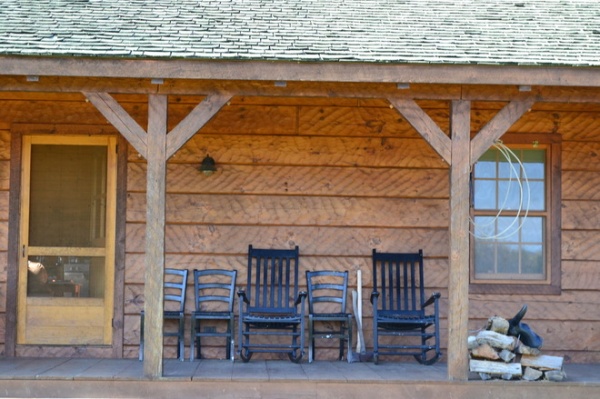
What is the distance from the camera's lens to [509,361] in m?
5.64

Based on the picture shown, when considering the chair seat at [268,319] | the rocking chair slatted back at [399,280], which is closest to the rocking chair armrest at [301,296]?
the chair seat at [268,319]

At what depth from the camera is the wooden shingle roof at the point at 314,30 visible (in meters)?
5.35

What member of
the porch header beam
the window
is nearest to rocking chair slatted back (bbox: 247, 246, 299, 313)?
the window

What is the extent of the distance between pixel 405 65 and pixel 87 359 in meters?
3.29

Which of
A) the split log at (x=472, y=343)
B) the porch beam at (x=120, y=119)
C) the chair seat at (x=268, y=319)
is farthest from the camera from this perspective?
the chair seat at (x=268, y=319)

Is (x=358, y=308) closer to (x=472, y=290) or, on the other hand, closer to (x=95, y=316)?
(x=472, y=290)

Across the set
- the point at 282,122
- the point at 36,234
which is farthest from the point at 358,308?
the point at 36,234

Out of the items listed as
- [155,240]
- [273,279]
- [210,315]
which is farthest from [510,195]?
[155,240]

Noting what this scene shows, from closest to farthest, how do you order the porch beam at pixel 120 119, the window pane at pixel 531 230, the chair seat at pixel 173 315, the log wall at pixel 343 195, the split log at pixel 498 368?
the porch beam at pixel 120 119, the split log at pixel 498 368, the chair seat at pixel 173 315, the log wall at pixel 343 195, the window pane at pixel 531 230

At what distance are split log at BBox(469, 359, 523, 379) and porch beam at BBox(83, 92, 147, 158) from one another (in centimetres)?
260

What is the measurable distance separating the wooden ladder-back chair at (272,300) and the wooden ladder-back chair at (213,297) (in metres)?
0.13

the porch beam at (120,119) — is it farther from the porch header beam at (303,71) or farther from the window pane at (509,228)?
the window pane at (509,228)

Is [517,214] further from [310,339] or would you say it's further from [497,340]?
[310,339]

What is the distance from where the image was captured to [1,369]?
5.85 meters
